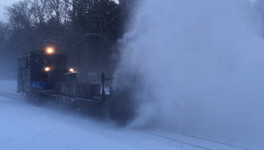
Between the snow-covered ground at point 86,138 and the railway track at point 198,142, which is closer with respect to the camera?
the snow-covered ground at point 86,138

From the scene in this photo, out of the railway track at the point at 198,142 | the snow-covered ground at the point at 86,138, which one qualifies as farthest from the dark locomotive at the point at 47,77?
the railway track at the point at 198,142

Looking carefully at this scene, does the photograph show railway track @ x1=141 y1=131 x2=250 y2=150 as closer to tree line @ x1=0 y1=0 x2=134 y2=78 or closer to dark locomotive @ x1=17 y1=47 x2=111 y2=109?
dark locomotive @ x1=17 y1=47 x2=111 y2=109

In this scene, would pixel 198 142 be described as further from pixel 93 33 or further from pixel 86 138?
pixel 93 33

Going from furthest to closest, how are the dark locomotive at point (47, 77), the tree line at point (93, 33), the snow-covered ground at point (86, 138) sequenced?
the tree line at point (93, 33), the dark locomotive at point (47, 77), the snow-covered ground at point (86, 138)

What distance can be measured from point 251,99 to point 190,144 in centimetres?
290

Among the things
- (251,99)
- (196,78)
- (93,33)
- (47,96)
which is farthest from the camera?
(93,33)

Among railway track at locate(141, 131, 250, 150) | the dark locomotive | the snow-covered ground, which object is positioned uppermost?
the dark locomotive

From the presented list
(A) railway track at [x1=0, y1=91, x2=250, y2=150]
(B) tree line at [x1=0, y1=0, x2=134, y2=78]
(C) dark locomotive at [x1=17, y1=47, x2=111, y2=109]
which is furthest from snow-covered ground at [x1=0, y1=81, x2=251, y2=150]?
(B) tree line at [x1=0, y1=0, x2=134, y2=78]

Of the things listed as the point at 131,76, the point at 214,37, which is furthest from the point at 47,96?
the point at 214,37

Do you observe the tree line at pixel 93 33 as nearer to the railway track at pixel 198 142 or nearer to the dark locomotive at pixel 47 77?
the dark locomotive at pixel 47 77

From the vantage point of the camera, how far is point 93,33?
96.3 ft

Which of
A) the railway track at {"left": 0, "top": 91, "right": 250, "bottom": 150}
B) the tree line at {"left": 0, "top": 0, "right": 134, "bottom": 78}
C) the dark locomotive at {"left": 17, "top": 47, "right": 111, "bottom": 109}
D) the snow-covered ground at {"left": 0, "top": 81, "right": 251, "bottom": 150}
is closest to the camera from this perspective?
the snow-covered ground at {"left": 0, "top": 81, "right": 251, "bottom": 150}

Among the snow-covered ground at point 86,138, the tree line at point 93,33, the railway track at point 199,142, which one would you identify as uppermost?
the tree line at point 93,33

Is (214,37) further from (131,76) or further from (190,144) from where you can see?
(190,144)
